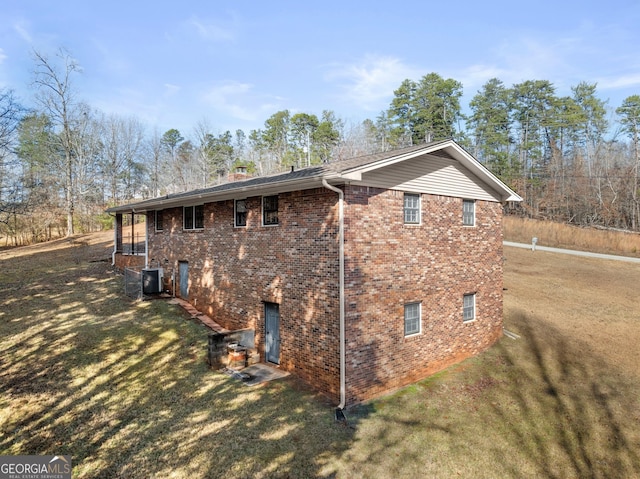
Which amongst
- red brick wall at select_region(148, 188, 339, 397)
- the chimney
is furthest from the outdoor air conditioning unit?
the chimney

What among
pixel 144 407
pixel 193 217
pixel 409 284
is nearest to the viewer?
pixel 144 407

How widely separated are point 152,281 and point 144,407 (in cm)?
885

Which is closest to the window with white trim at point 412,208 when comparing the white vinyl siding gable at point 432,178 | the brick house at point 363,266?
the brick house at point 363,266

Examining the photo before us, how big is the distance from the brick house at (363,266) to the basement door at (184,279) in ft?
5.14

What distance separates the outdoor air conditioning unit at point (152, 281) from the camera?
15.4 m

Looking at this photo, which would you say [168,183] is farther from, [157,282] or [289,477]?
[289,477]

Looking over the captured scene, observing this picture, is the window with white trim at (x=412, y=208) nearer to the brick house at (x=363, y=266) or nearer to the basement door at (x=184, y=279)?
the brick house at (x=363, y=266)

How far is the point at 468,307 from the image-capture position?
11977 mm

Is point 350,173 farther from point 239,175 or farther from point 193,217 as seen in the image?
point 239,175

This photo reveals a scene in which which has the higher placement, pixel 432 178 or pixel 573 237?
pixel 432 178

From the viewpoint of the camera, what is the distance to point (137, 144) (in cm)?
4312

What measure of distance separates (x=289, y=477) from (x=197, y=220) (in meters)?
10.3

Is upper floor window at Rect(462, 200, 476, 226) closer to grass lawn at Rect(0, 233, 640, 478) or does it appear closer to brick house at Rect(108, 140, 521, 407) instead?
brick house at Rect(108, 140, 521, 407)

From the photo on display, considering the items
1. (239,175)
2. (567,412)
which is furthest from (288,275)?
(239,175)
